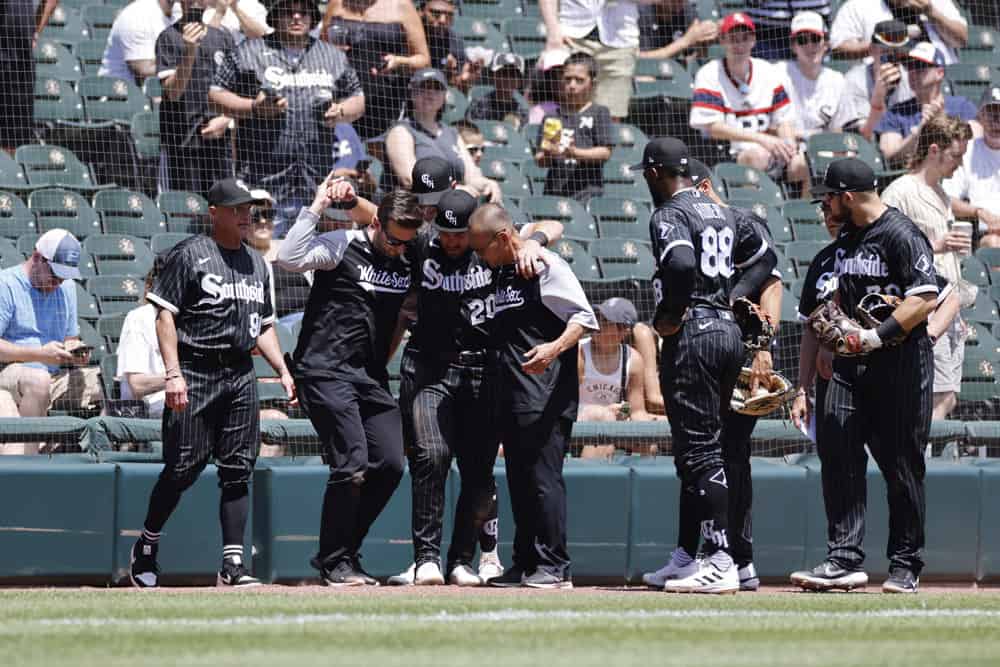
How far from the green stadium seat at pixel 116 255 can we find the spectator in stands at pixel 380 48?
81.8 inches

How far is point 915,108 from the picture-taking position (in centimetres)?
1298

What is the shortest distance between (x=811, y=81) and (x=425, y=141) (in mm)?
4024

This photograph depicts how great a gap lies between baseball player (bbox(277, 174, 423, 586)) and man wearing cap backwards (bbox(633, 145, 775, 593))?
1259 millimetres

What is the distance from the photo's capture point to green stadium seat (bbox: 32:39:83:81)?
12117 mm

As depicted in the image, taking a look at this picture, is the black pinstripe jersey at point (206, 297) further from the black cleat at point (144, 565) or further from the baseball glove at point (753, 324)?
the baseball glove at point (753, 324)

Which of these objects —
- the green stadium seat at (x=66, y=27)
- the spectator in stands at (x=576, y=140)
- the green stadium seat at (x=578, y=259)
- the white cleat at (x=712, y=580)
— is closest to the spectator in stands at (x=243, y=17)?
the green stadium seat at (x=66, y=27)

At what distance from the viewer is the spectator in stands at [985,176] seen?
Answer: 39.3ft

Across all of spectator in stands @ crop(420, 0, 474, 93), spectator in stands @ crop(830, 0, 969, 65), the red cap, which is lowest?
spectator in stands @ crop(420, 0, 474, 93)

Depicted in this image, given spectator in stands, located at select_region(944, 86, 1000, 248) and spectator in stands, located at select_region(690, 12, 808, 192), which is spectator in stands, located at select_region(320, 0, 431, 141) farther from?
spectator in stands, located at select_region(944, 86, 1000, 248)

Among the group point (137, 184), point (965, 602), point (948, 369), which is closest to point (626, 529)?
point (965, 602)

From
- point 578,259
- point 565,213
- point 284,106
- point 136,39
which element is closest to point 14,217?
point 284,106

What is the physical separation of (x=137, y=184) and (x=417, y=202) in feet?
15.5

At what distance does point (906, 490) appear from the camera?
6777mm

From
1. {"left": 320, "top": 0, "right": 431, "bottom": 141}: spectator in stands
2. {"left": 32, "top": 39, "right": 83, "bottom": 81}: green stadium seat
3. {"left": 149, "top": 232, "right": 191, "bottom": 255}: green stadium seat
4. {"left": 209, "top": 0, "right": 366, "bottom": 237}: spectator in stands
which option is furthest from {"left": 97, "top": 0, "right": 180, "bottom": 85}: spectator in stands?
{"left": 149, "top": 232, "right": 191, "bottom": 255}: green stadium seat
